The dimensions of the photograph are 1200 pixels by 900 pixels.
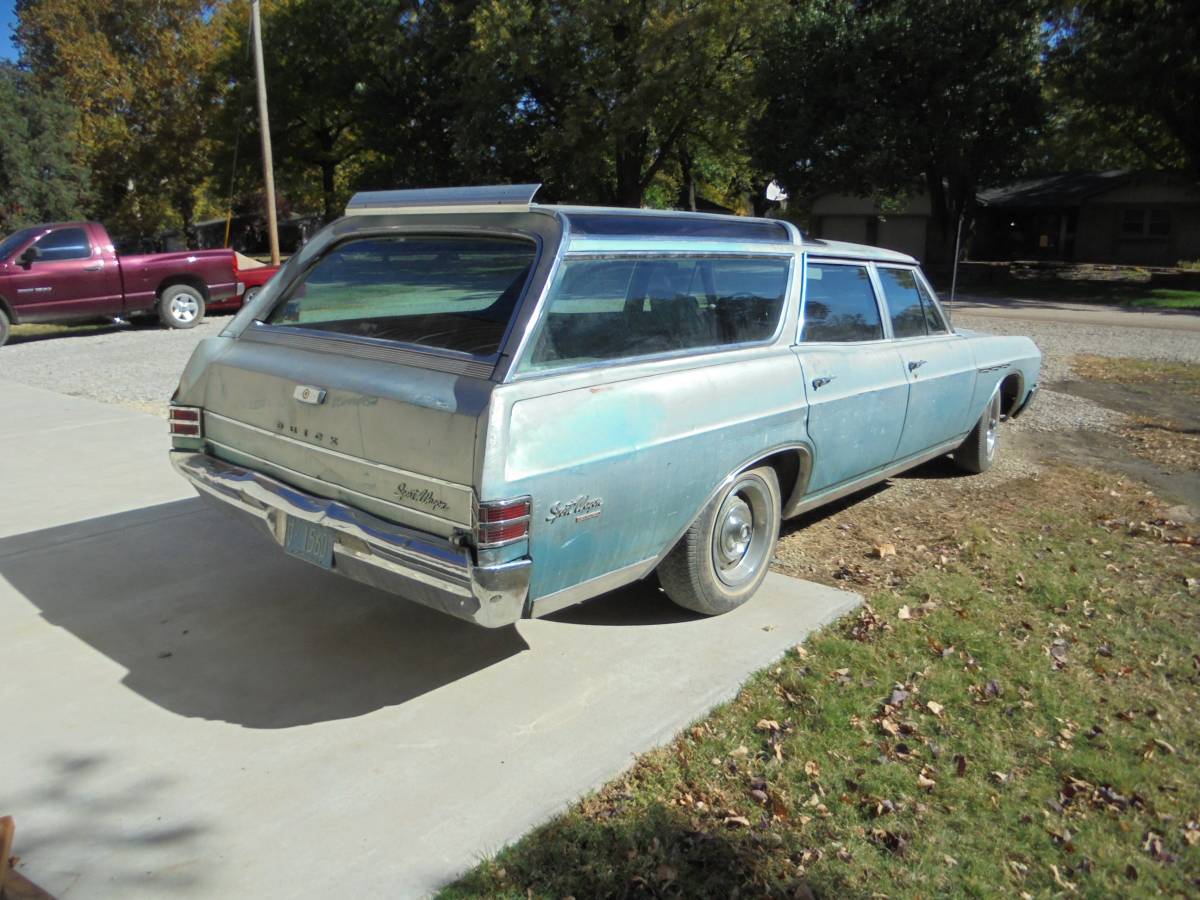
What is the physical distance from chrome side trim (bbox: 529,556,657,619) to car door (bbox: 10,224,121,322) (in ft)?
45.0

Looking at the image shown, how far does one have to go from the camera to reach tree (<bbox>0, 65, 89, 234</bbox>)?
108 feet

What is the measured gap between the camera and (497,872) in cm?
279

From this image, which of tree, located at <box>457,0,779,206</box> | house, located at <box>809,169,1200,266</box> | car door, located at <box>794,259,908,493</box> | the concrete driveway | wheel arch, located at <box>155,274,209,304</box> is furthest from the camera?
house, located at <box>809,169,1200,266</box>

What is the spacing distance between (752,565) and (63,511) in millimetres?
4190

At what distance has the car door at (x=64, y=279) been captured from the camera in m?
14.3

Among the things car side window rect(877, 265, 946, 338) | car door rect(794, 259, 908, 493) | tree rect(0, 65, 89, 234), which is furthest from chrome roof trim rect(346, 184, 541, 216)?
tree rect(0, 65, 89, 234)

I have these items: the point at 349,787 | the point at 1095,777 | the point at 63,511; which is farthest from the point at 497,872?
the point at 63,511

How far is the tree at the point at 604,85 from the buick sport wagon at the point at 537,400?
23187 mm

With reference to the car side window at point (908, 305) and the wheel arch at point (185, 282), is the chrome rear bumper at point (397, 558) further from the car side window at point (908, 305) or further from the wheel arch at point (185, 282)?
the wheel arch at point (185, 282)

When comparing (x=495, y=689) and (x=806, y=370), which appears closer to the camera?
(x=495, y=689)

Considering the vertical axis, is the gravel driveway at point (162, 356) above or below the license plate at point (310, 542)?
below

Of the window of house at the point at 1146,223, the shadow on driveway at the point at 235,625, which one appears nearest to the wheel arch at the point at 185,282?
the shadow on driveway at the point at 235,625

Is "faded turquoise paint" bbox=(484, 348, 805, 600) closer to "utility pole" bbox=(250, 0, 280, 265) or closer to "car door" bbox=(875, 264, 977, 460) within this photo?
"car door" bbox=(875, 264, 977, 460)

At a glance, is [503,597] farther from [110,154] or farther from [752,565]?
[110,154]
